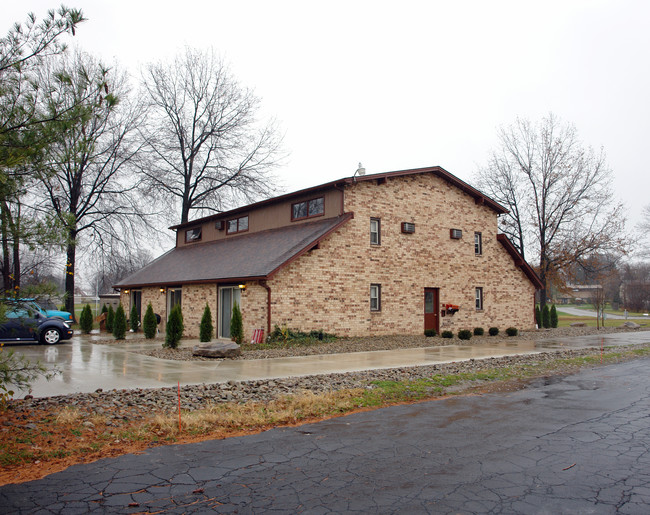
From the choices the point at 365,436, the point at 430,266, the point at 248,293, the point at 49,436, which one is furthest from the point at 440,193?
the point at 49,436

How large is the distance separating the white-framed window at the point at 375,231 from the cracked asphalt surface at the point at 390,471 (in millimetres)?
14134

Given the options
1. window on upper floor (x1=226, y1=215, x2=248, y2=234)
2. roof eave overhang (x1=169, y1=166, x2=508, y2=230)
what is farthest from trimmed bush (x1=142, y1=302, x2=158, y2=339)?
roof eave overhang (x1=169, y1=166, x2=508, y2=230)

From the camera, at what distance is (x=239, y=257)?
72.5 feet

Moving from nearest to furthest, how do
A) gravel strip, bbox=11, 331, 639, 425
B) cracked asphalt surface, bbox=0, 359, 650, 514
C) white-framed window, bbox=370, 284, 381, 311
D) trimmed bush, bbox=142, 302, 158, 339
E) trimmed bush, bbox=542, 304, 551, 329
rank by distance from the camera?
1. cracked asphalt surface, bbox=0, 359, 650, 514
2. gravel strip, bbox=11, 331, 639, 425
3. trimmed bush, bbox=142, 302, 158, 339
4. white-framed window, bbox=370, 284, 381, 311
5. trimmed bush, bbox=542, 304, 551, 329

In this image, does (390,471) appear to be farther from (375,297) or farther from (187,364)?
(375,297)

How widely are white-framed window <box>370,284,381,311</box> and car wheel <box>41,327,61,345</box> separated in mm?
12588

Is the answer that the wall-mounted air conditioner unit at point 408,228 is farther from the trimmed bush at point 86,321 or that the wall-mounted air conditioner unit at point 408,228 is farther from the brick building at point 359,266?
the trimmed bush at point 86,321

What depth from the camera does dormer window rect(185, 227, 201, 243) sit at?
3051cm

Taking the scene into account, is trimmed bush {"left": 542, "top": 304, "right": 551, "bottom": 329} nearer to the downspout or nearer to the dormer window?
the downspout

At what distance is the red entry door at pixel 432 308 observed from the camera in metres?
23.5

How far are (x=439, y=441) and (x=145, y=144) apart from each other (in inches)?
1308

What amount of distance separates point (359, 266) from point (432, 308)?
5.05 meters

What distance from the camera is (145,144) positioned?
115 feet

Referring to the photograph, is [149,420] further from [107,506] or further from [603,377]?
[603,377]
